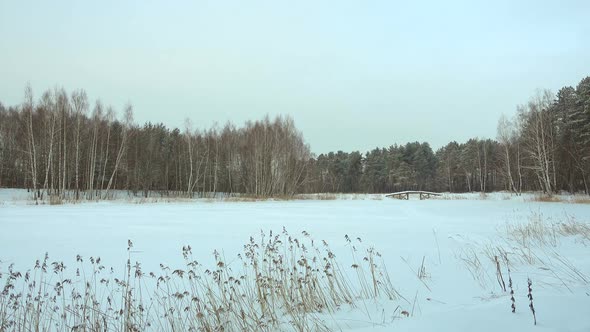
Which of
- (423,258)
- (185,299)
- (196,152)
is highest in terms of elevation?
(196,152)

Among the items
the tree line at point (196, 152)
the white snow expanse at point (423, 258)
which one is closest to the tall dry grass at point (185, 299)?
the white snow expanse at point (423, 258)

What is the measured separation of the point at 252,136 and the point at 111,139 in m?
15.0

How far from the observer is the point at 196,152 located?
4150 cm

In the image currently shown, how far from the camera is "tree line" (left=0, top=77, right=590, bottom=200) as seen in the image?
28.9 m

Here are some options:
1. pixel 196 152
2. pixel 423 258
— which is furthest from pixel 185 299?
pixel 196 152

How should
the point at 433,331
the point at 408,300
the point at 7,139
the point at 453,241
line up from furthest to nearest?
the point at 7,139 < the point at 453,241 < the point at 408,300 < the point at 433,331

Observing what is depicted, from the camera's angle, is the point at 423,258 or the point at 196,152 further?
the point at 196,152

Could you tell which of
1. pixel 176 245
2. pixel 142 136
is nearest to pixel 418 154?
pixel 142 136

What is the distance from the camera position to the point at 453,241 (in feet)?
23.0

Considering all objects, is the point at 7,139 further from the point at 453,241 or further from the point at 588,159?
the point at 588,159

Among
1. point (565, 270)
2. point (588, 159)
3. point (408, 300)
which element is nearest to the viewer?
point (408, 300)

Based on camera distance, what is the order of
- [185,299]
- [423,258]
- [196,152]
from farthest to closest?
[196,152] → [423,258] → [185,299]

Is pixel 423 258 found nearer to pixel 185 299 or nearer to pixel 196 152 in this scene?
pixel 185 299

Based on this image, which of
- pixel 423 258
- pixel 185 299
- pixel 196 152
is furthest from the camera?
pixel 196 152
